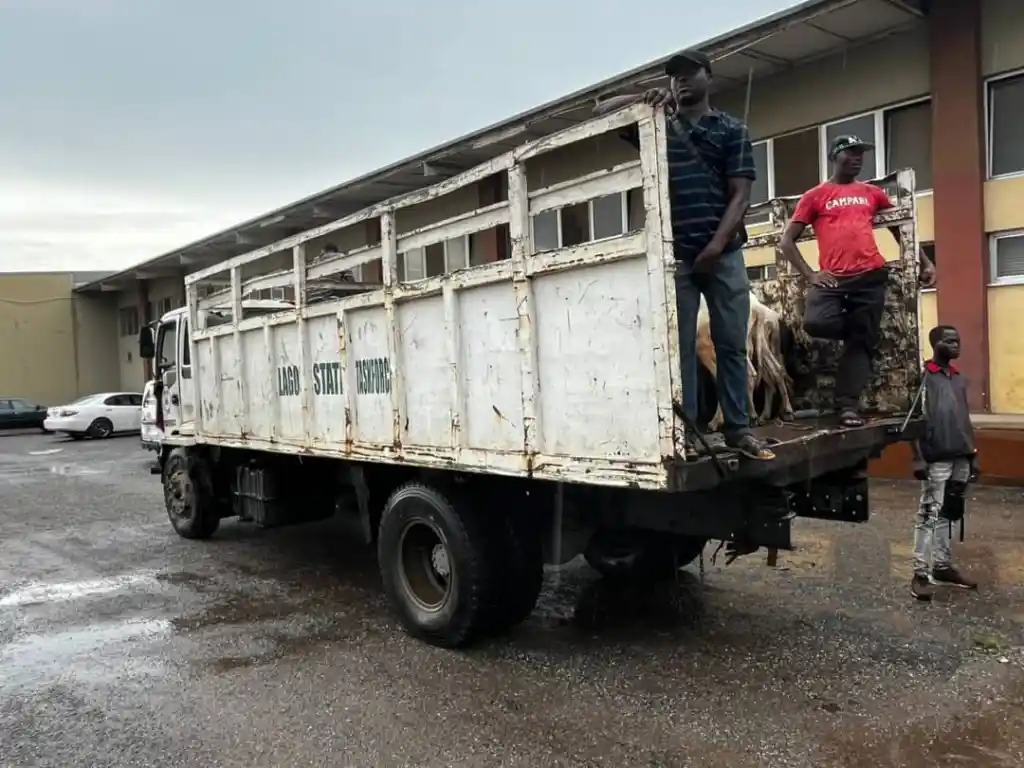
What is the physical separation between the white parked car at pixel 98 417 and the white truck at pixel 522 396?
69.3ft

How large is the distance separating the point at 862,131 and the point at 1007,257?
105 inches

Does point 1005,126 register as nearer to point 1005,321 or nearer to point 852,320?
point 1005,321

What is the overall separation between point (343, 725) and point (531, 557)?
1.44 m

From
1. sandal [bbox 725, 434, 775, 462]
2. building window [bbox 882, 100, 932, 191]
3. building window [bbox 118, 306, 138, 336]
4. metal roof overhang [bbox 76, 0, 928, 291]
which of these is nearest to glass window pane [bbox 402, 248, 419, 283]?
metal roof overhang [bbox 76, 0, 928, 291]

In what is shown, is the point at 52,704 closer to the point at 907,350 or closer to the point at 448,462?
the point at 448,462

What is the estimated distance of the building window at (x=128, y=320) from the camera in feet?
120

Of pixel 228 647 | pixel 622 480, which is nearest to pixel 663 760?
pixel 622 480

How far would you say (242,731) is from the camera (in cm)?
417

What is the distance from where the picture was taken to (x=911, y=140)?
40.2 feet

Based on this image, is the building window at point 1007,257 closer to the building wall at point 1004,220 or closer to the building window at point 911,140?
the building wall at point 1004,220

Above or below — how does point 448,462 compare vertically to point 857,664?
above

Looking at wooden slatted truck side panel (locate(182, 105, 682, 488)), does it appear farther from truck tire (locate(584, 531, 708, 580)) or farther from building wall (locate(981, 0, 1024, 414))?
building wall (locate(981, 0, 1024, 414))

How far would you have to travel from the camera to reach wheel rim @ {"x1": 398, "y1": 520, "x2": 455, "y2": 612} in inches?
215

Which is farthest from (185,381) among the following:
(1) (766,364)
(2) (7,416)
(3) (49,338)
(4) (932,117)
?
(3) (49,338)
